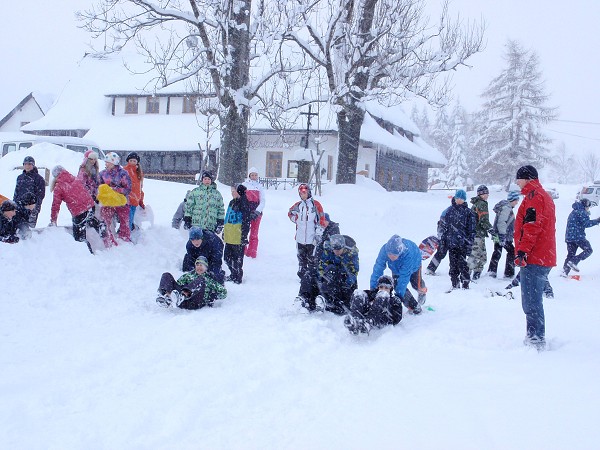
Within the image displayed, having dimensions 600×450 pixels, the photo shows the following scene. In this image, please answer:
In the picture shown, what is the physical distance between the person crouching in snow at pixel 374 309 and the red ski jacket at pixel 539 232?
1.53 metres

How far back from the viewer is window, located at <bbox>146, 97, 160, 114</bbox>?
33.7 meters

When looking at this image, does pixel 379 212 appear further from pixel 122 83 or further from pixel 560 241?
pixel 122 83

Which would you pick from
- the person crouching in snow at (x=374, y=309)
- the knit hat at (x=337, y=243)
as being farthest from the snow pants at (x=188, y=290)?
the person crouching in snow at (x=374, y=309)

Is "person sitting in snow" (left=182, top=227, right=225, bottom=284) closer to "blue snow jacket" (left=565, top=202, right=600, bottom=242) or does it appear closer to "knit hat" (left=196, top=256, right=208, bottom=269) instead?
"knit hat" (left=196, top=256, right=208, bottom=269)

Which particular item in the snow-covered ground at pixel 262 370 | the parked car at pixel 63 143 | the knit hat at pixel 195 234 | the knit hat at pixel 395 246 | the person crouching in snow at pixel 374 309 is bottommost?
the snow-covered ground at pixel 262 370

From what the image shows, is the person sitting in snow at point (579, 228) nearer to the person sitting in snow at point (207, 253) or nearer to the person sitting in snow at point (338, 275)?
the person sitting in snow at point (338, 275)

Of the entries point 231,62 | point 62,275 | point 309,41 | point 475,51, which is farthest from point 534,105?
point 62,275

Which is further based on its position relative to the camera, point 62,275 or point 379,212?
point 379,212

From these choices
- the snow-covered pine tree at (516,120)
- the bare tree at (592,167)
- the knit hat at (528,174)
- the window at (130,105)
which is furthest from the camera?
the bare tree at (592,167)

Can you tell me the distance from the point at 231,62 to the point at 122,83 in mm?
24139

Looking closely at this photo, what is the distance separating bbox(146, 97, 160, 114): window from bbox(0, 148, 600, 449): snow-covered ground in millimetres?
27529

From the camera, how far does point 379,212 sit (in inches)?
626

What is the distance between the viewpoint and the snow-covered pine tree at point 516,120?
38.5 metres

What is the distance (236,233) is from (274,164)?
901 inches
